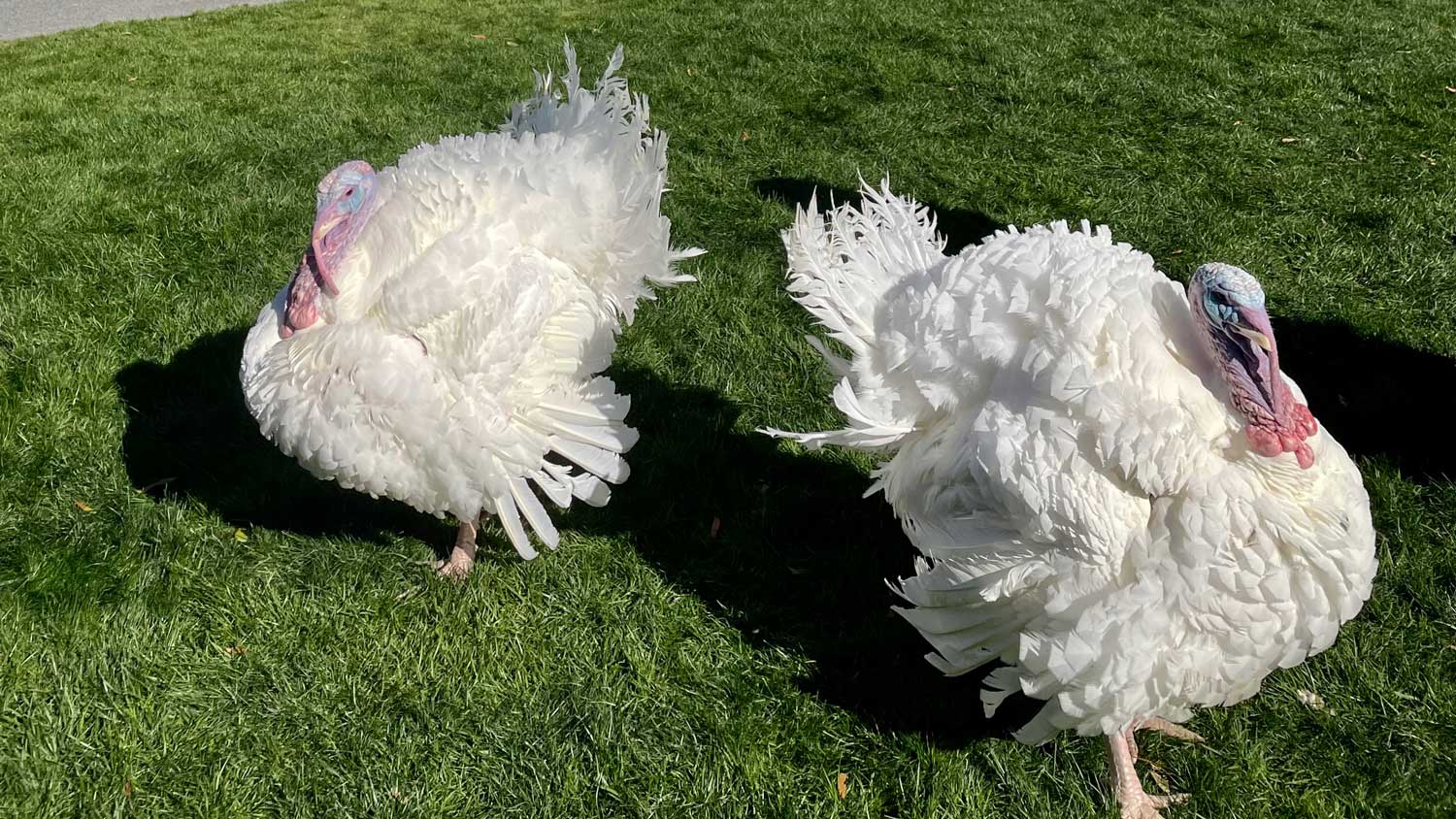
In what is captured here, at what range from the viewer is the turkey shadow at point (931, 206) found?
591cm

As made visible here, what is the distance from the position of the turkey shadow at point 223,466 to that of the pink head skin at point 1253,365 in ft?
10.1

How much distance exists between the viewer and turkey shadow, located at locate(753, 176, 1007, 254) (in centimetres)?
591

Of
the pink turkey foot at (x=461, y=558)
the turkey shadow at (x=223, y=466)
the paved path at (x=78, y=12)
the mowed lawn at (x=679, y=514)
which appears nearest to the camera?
the mowed lawn at (x=679, y=514)

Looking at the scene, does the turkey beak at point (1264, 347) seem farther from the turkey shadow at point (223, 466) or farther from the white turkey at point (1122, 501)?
the turkey shadow at point (223, 466)

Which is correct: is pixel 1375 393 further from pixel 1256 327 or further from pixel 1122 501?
pixel 1122 501

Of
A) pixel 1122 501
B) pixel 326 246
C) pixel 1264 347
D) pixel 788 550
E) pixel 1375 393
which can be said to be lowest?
pixel 788 550

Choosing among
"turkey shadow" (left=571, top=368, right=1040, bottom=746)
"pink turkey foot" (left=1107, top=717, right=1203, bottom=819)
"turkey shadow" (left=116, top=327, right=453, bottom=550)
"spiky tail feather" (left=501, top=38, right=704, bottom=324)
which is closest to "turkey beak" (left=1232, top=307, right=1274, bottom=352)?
"pink turkey foot" (left=1107, top=717, right=1203, bottom=819)

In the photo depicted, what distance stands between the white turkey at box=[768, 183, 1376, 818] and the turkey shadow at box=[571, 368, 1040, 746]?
1.14 feet

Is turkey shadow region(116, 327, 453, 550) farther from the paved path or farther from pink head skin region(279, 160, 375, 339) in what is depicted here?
the paved path

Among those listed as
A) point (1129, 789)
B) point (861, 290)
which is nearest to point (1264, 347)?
point (861, 290)

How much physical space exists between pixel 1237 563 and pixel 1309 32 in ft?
28.1

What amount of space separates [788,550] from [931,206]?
11.1 feet

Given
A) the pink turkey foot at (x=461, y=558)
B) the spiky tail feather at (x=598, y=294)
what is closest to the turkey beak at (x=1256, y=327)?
the spiky tail feather at (x=598, y=294)

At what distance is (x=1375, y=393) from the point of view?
430 cm
